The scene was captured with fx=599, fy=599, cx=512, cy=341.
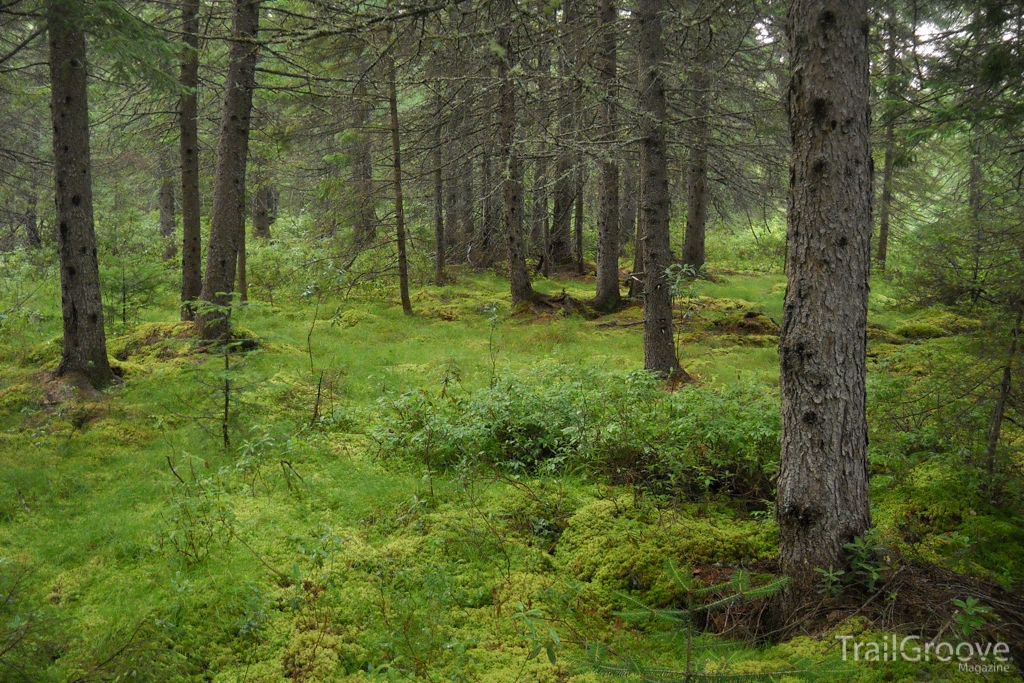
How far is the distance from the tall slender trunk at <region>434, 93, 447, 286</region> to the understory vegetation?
7254 millimetres

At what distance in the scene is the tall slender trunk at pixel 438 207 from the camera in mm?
14195

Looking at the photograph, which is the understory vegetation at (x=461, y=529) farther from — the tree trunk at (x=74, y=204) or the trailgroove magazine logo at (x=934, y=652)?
the tree trunk at (x=74, y=204)

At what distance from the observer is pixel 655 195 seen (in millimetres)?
8492

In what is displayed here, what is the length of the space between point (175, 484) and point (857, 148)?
6112mm

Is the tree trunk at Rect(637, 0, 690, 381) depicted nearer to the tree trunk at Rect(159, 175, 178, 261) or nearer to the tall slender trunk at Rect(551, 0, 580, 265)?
the tall slender trunk at Rect(551, 0, 580, 265)

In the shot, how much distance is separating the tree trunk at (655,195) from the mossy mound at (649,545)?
384cm

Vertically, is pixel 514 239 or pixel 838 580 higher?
pixel 514 239

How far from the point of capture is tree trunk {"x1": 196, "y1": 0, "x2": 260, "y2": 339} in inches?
374

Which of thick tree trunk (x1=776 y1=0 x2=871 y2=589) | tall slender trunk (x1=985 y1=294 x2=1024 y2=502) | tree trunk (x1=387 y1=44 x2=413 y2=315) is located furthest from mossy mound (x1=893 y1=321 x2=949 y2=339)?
thick tree trunk (x1=776 y1=0 x2=871 y2=589)

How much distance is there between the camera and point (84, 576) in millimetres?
4246

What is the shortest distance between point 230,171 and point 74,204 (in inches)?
103

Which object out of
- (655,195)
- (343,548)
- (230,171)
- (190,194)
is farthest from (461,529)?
(190,194)

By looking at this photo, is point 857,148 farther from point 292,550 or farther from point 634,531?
point 292,550

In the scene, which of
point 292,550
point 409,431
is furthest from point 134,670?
point 409,431
